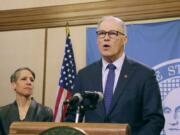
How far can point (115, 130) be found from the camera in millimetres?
1434

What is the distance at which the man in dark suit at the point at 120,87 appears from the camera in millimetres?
1947

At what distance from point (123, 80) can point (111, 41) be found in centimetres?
25

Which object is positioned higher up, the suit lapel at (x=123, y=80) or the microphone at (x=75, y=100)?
the suit lapel at (x=123, y=80)

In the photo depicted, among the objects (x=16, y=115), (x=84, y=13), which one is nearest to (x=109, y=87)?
(x=16, y=115)

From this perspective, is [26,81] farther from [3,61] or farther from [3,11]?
[3,11]

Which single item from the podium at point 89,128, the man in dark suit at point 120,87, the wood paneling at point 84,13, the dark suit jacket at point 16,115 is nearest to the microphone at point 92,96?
the podium at point 89,128

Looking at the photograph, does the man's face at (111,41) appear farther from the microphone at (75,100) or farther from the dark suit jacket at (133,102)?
the microphone at (75,100)

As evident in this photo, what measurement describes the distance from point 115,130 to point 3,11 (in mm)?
4124

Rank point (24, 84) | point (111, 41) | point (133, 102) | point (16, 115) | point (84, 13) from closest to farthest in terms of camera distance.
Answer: point (133, 102) → point (111, 41) → point (16, 115) → point (24, 84) → point (84, 13)

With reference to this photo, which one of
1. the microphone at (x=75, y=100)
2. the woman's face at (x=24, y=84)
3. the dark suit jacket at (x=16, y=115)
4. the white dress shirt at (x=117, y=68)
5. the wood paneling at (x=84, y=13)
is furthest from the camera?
the wood paneling at (x=84, y=13)

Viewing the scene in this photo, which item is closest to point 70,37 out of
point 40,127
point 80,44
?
point 80,44

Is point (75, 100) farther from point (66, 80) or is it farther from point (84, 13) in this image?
point (84, 13)

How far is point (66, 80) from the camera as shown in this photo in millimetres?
4375

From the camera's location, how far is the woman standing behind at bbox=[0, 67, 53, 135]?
352 centimetres
